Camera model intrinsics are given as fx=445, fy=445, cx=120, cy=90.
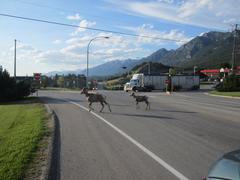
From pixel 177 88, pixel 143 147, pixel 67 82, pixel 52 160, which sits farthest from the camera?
pixel 67 82

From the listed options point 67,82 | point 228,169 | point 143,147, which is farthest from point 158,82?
point 228,169

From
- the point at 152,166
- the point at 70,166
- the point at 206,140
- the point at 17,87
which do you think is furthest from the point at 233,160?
the point at 17,87

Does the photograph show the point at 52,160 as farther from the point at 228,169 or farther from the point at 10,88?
the point at 10,88

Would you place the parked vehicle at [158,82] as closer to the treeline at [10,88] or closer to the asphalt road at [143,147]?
the treeline at [10,88]

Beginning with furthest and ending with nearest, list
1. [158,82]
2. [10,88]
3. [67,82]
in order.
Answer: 1. [67,82]
2. [158,82]
3. [10,88]

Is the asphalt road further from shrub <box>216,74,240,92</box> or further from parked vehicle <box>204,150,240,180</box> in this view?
shrub <box>216,74,240,92</box>

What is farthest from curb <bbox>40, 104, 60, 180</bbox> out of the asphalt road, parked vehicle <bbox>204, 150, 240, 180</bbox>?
parked vehicle <bbox>204, 150, 240, 180</bbox>

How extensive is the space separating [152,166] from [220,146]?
129 inches

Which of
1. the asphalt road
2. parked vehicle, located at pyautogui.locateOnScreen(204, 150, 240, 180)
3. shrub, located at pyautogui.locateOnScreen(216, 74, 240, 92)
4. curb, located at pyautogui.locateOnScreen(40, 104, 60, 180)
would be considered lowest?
curb, located at pyautogui.locateOnScreen(40, 104, 60, 180)

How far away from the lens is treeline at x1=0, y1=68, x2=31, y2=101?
42.2m

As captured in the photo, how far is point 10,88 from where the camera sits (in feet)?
141

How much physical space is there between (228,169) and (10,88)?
4041cm

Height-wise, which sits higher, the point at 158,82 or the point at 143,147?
the point at 158,82

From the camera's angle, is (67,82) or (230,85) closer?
(230,85)
